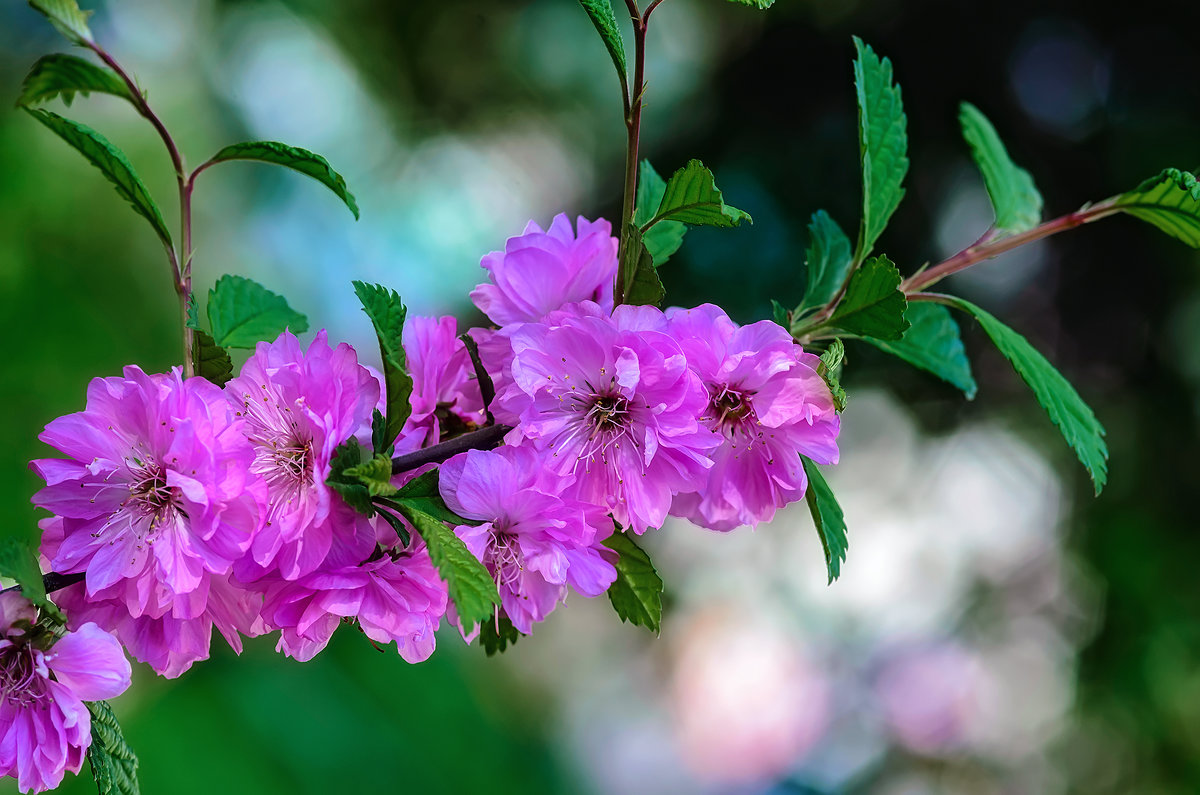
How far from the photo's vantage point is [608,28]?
1.17 feet

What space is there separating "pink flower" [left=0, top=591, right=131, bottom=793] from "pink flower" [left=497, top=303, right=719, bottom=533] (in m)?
0.17

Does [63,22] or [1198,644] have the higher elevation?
[63,22]

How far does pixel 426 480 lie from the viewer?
337 mm

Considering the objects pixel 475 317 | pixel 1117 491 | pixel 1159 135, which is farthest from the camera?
pixel 475 317

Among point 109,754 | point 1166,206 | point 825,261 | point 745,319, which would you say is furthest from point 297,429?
point 745,319

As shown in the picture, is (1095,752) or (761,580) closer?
(1095,752)

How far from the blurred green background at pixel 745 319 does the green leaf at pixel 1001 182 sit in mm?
925

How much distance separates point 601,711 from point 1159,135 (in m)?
2.65

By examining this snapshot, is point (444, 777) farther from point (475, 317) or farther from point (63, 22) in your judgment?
point (63, 22)

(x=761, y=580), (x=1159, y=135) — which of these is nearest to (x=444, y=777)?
(x=761, y=580)

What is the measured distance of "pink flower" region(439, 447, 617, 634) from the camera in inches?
13.2

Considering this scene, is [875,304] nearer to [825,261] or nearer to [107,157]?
[825,261]

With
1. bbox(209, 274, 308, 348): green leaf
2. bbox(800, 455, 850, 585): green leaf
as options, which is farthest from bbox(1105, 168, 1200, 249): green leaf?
bbox(209, 274, 308, 348): green leaf

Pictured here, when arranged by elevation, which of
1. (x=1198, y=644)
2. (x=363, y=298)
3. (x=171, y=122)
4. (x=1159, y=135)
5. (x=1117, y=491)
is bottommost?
(x=1198, y=644)
